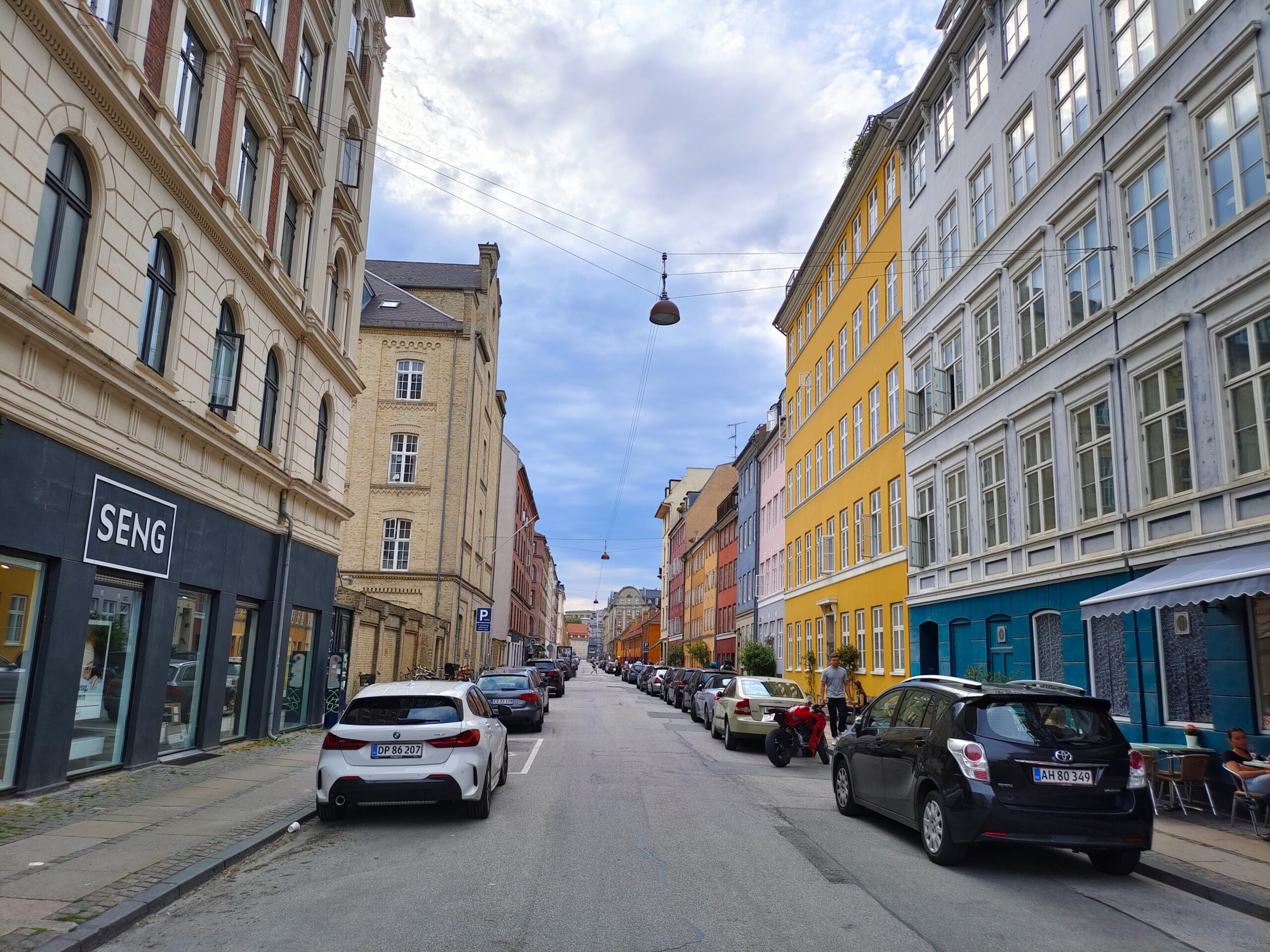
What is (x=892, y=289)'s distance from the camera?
91.8ft

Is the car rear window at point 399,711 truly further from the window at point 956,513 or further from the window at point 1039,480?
the window at point 956,513

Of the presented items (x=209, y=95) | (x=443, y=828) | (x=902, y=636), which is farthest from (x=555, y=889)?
(x=902, y=636)

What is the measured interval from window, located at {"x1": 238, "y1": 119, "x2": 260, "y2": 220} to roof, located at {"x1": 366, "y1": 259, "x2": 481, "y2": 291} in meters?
29.9

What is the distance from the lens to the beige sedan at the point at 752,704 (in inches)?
749

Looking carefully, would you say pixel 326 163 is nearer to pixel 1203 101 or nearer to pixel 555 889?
pixel 1203 101

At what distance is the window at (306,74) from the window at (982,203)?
1456 cm

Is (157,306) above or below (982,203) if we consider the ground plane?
below

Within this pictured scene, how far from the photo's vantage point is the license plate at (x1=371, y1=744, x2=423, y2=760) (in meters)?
9.62

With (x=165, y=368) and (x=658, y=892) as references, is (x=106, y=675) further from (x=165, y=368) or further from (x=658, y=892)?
Result: (x=658, y=892)

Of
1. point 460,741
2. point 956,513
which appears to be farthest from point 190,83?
point 956,513

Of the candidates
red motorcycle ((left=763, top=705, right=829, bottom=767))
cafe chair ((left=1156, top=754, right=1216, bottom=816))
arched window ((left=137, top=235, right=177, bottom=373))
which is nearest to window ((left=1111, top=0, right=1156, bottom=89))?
cafe chair ((left=1156, top=754, right=1216, bottom=816))

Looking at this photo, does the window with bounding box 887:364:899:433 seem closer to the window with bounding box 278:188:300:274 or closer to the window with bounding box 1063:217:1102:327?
the window with bounding box 1063:217:1102:327

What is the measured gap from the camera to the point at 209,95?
14.2m

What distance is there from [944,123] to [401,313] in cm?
2789
